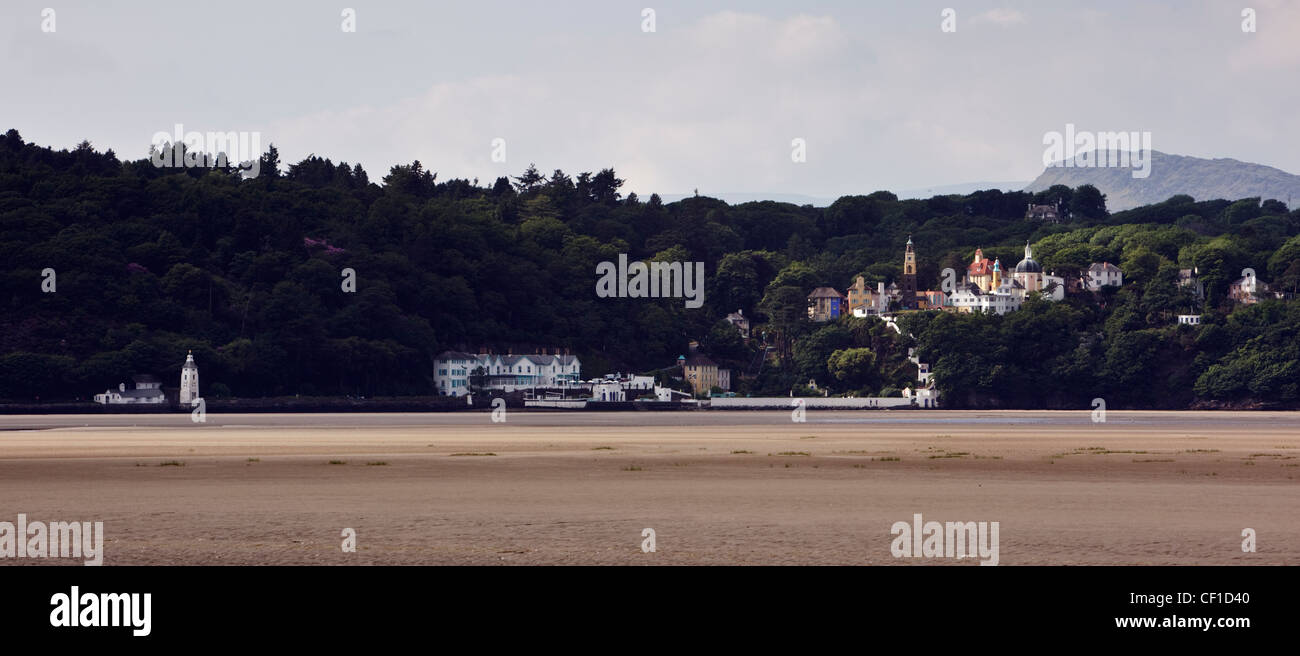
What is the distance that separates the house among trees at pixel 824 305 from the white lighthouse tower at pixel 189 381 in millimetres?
94861

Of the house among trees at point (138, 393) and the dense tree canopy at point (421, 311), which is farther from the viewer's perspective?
the dense tree canopy at point (421, 311)

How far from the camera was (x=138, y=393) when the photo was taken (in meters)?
123

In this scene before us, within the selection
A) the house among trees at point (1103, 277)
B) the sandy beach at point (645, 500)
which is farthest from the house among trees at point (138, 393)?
the house among trees at point (1103, 277)

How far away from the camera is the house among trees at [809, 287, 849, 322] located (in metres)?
195

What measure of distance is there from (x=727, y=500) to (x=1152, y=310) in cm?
14779

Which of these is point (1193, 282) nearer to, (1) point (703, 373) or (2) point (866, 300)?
(2) point (866, 300)

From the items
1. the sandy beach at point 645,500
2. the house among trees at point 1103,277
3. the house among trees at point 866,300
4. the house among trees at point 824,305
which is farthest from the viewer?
the house among trees at point 824,305

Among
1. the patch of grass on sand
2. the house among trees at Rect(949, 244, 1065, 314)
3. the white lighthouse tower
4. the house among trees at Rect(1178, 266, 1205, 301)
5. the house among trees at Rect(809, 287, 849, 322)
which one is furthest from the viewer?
the house among trees at Rect(809, 287, 849, 322)

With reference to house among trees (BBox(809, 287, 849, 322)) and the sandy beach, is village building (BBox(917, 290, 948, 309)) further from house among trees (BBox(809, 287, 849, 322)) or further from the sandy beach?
the sandy beach

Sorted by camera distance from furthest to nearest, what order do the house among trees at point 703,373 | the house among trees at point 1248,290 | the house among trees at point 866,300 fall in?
the house among trees at point 866,300, the house among trees at point 703,373, the house among trees at point 1248,290

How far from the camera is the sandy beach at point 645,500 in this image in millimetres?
20750

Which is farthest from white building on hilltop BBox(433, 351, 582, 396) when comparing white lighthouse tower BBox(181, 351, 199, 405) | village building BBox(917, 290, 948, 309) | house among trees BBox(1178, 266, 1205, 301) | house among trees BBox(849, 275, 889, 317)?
house among trees BBox(1178, 266, 1205, 301)

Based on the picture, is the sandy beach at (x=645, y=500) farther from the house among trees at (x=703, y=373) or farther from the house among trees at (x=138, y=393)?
the house among trees at (x=703, y=373)

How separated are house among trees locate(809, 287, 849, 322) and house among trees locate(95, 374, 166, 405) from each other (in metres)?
97.6
